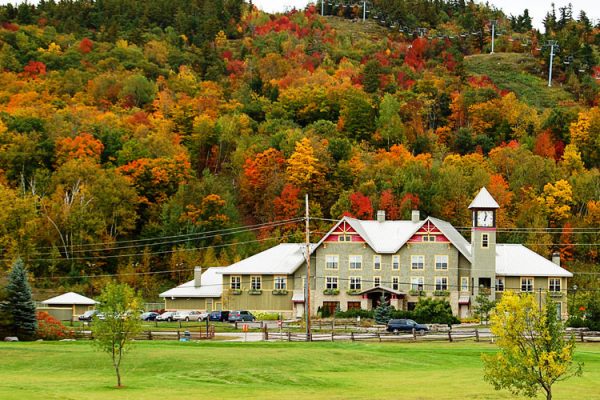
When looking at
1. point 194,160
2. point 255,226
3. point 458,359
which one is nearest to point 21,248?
point 255,226

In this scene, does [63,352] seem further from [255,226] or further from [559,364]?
[255,226]

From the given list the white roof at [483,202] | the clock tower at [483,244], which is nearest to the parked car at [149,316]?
the clock tower at [483,244]

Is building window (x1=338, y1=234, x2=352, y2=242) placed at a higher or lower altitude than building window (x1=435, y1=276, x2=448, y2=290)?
higher

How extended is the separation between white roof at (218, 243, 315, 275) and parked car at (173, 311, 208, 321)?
4.58 meters

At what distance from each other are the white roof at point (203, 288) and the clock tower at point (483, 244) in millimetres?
21508

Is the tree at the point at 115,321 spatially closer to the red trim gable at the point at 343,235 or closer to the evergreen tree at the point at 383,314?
the evergreen tree at the point at 383,314

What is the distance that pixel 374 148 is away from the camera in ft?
499

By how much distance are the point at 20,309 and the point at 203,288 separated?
1286 inches

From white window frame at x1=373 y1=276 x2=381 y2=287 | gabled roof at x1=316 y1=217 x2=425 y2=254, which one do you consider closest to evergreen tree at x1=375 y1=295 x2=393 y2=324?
white window frame at x1=373 y1=276 x2=381 y2=287

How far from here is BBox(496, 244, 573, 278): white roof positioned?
324 ft

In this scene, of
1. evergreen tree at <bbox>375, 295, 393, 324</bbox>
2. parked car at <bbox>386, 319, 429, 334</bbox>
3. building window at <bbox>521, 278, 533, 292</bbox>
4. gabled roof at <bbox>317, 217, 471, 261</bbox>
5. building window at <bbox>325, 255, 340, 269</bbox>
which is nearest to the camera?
parked car at <bbox>386, 319, 429, 334</bbox>

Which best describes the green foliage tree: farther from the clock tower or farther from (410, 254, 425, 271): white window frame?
(410, 254, 425, 271): white window frame

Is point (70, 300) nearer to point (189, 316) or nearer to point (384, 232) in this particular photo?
point (189, 316)

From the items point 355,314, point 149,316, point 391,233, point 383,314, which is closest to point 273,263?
point 391,233
